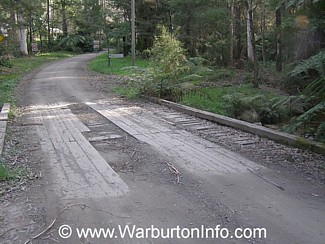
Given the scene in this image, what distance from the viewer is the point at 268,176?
5.22 meters

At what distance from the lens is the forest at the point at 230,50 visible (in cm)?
763

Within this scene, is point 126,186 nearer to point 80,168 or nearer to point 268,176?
point 80,168

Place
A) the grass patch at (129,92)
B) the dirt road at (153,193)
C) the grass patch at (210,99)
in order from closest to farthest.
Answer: the dirt road at (153,193) < the grass patch at (210,99) < the grass patch at (129,92)

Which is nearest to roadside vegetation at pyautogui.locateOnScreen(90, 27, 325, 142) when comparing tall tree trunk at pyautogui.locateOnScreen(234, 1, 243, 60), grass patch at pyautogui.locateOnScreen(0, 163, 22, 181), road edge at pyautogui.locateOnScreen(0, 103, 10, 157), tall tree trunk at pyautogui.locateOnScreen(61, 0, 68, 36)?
road edge at pyautogui.locateOnScreen(0, 103, 10, 157)

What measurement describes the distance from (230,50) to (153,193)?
18692mm

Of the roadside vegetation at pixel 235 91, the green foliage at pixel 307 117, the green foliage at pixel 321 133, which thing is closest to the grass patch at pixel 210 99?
the roadside vegetation at pixel 235 91

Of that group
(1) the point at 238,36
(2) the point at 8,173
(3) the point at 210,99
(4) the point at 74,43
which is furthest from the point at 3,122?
(4) the point at 74,43

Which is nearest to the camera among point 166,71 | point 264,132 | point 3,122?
point 264,132

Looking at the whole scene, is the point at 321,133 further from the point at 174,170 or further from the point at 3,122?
the point at 3,122

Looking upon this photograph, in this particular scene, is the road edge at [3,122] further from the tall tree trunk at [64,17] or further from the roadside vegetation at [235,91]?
the tall tree trunk at [64,17]

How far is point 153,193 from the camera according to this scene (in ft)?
15.1

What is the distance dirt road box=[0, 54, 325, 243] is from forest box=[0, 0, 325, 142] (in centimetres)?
188

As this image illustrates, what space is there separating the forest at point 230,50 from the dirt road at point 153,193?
1.88 meters

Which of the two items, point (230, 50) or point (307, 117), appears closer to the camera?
Result: point (307, 117)
